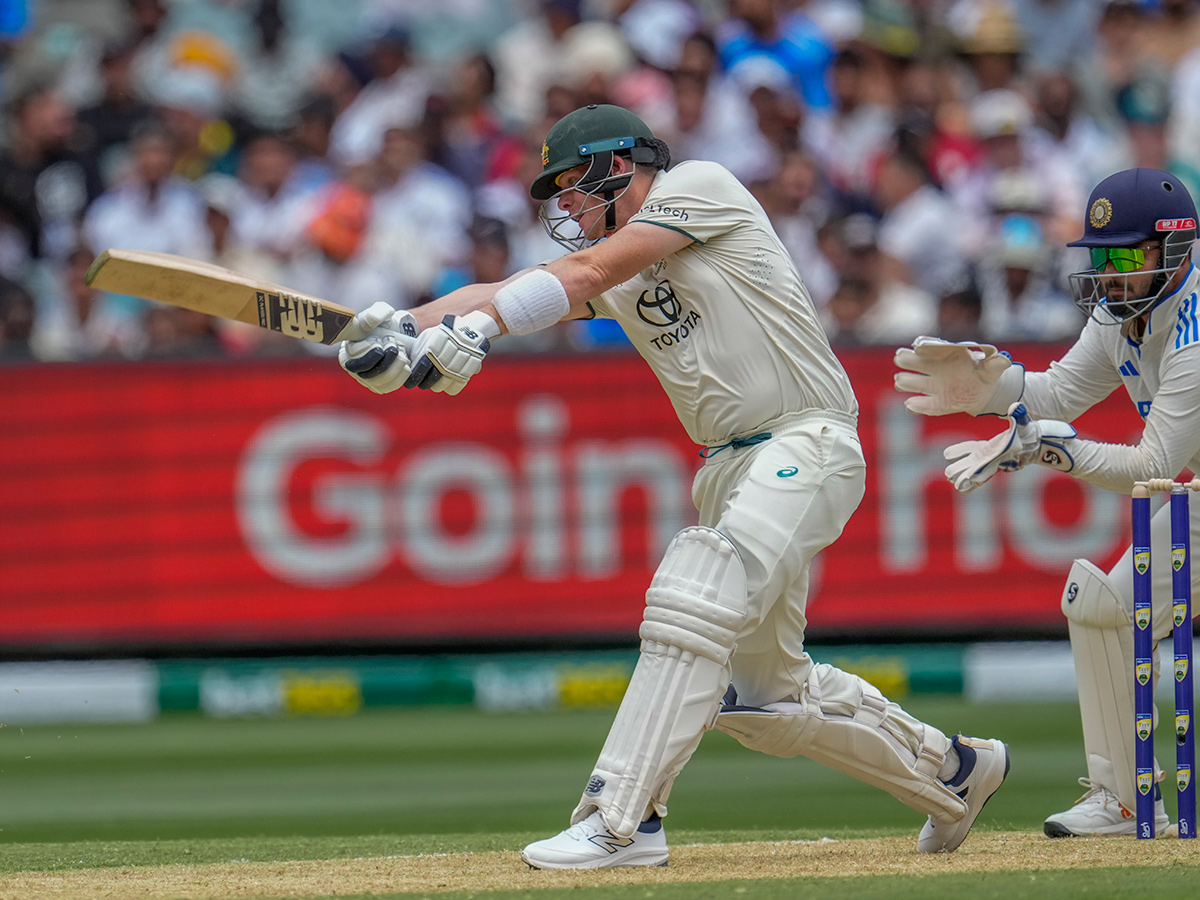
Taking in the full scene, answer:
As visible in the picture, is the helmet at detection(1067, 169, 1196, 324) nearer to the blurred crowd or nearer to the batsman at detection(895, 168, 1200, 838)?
the batsman at detection(895, 168, 1200, 838)

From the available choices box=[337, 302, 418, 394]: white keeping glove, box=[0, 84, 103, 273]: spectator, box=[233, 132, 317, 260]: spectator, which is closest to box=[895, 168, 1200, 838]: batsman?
box=[337, 302, 418, 394]: white keeping glove

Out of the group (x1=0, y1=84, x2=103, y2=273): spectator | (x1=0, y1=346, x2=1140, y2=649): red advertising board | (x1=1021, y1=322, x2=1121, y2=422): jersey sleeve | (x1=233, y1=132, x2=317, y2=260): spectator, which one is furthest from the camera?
(x1=0, y1=84, x2=103, y2=273): spectator

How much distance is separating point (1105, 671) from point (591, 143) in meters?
2.31

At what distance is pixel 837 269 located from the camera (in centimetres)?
1040

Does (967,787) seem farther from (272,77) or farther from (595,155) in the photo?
(272,77)

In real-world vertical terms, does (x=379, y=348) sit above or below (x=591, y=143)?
below

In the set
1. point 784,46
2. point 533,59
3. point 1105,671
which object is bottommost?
point 1105,671

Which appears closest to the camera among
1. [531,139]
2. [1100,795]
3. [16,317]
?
[1100,795]

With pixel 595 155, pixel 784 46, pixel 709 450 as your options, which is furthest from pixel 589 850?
pixel 784 46

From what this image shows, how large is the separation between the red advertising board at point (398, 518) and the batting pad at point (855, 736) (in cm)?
416

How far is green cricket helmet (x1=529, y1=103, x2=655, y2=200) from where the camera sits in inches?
197

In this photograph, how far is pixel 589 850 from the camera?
466cm

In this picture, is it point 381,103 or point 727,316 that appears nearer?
point 727,316

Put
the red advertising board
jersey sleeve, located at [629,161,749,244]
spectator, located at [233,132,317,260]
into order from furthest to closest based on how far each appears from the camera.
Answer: spectator, located at [233,132,317,260]
the red advertising board
jersey sleeve, located at [629,161,749,244]
